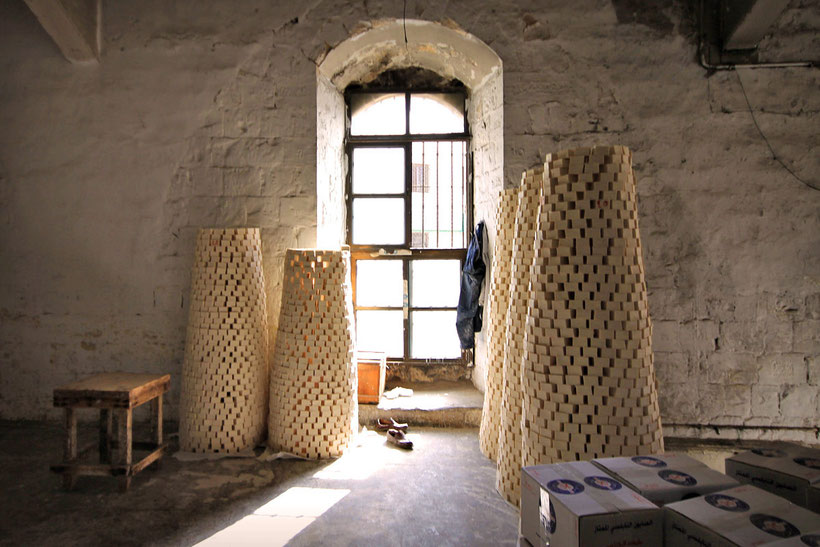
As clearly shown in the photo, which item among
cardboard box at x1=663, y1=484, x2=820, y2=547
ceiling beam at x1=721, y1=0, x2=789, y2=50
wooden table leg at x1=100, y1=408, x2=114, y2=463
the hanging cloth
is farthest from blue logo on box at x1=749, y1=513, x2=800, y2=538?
ceiling beam at x1=721, y1=0, x2=789, y2=50

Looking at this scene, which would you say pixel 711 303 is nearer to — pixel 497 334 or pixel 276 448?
pixel 497 334

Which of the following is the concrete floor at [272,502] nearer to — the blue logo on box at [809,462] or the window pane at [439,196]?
the blue logo on box at [809,462]

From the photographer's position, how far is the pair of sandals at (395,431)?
284cm

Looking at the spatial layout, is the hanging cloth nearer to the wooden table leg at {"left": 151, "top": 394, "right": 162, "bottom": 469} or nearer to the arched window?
the arched window

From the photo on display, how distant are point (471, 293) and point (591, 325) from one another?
1.54 m

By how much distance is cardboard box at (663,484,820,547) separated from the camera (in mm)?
991

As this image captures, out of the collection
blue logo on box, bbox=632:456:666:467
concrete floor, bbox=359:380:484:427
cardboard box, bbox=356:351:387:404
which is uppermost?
blue logo on box, bbox=632:456:666:467

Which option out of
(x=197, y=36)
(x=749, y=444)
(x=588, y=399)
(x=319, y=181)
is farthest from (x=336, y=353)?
(x=749, y=444)

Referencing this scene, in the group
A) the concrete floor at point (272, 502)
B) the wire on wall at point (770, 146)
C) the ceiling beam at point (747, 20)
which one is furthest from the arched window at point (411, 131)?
the wire on wall at point (770, 146)

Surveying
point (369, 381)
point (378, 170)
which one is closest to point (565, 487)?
point (369, 381)

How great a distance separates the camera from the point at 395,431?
2.95m

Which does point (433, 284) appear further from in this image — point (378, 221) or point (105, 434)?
point (105, 434)

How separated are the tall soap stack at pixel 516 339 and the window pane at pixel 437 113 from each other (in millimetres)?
1542

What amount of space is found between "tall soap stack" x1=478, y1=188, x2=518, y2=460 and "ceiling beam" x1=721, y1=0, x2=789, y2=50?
65.1 inches
